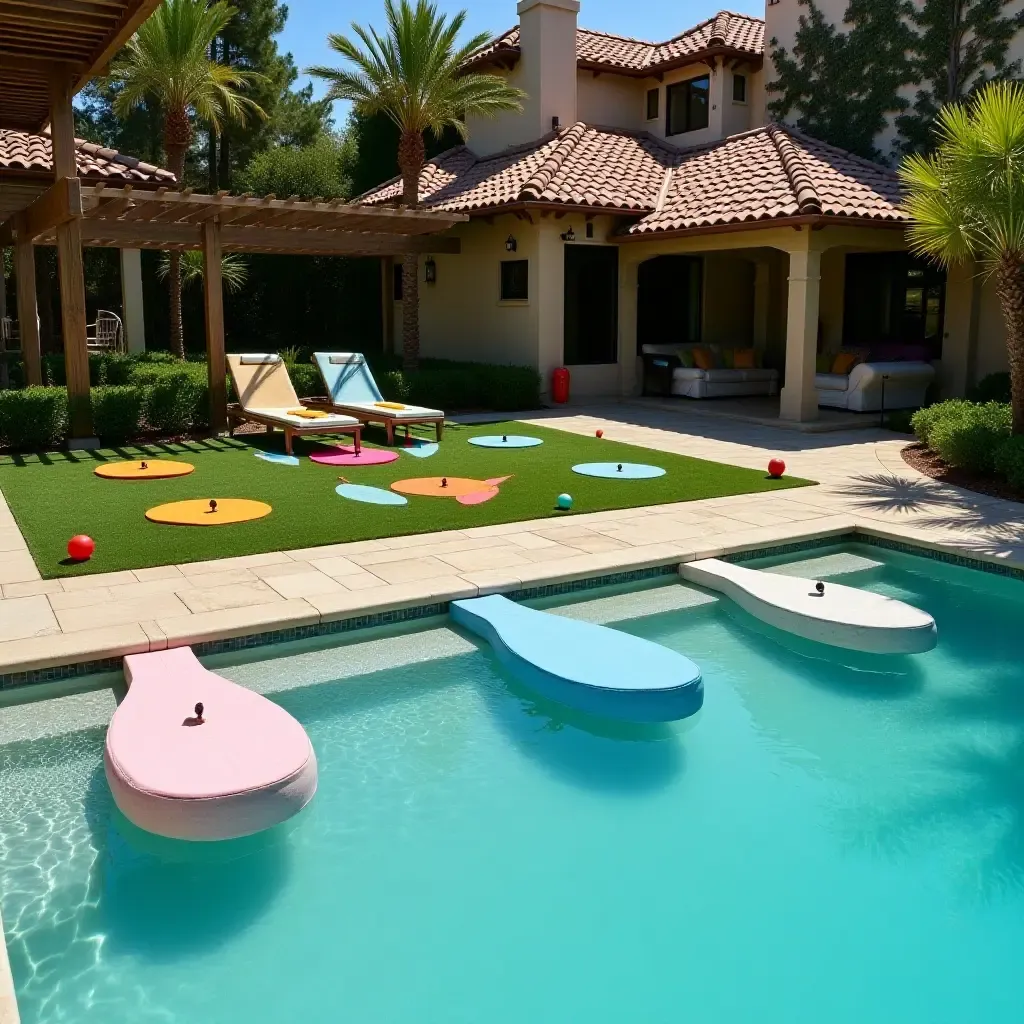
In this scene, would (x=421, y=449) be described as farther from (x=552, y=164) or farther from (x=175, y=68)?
(x=175, y=68)

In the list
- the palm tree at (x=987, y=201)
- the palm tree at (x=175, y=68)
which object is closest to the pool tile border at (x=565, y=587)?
the palm tree at (x=987, y=201)

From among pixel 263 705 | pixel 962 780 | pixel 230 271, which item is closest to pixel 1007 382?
pixel 962 780

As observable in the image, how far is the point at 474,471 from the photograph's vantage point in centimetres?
1152

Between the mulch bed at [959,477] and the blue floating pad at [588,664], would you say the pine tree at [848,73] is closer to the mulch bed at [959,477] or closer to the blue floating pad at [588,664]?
the mulch bed at [959,477]

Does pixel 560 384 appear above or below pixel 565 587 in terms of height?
above

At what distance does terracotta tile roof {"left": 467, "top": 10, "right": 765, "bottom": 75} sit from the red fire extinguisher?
7.31m

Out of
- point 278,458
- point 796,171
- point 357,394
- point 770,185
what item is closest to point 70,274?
point 278,458

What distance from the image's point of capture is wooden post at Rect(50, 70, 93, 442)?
38.6ft

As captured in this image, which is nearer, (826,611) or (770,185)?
(826,611)

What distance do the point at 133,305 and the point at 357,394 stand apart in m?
9.19

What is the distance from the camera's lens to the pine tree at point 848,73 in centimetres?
1817

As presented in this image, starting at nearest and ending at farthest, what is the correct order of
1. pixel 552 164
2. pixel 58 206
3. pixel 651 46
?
pixel 58 206
pixel 552 164
pixel 651 46

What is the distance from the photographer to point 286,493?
1010 cm

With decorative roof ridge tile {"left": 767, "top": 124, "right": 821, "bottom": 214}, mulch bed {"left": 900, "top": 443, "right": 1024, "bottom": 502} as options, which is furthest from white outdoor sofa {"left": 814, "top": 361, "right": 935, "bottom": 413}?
mulch bed {"left": 900, "top": 443, "right": 1024, "bottom": 502}
